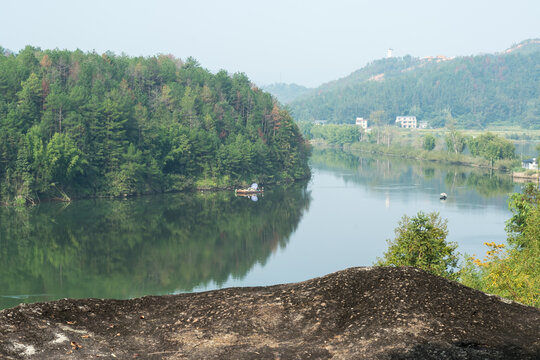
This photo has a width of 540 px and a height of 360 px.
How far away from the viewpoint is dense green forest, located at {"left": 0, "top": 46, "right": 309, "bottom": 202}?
177 ft

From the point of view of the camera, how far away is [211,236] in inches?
1732

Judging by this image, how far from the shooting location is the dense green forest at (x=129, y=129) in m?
54.1

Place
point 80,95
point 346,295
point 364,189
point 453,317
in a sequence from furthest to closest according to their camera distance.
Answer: point 364,189 → point 80,95 → point 346,295 → point 453,317

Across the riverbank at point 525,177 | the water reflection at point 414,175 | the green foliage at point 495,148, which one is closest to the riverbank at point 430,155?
the green foliage at point 495,148

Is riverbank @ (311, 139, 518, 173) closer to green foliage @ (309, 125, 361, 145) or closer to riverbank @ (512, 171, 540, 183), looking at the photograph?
green foliage @ (309, 125, 361, 145)

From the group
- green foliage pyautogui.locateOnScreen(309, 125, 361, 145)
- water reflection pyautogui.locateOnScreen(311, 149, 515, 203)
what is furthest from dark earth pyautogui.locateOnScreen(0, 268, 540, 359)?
green foliage pyautogui.locateOnScreen(309, 125, 361, 145)

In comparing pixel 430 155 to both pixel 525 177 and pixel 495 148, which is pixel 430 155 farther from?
pixel 525 177

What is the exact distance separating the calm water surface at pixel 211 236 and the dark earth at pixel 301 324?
63.1ft

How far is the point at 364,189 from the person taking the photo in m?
67.8

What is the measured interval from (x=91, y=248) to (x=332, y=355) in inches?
1266

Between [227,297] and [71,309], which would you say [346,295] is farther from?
[71,309]

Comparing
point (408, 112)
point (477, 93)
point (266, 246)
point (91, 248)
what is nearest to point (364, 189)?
point (266, 246)

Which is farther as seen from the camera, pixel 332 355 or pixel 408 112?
pixel 408 112

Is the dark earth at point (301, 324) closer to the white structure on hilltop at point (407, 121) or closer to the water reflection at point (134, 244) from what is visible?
the water reflection at point (134, 244)
